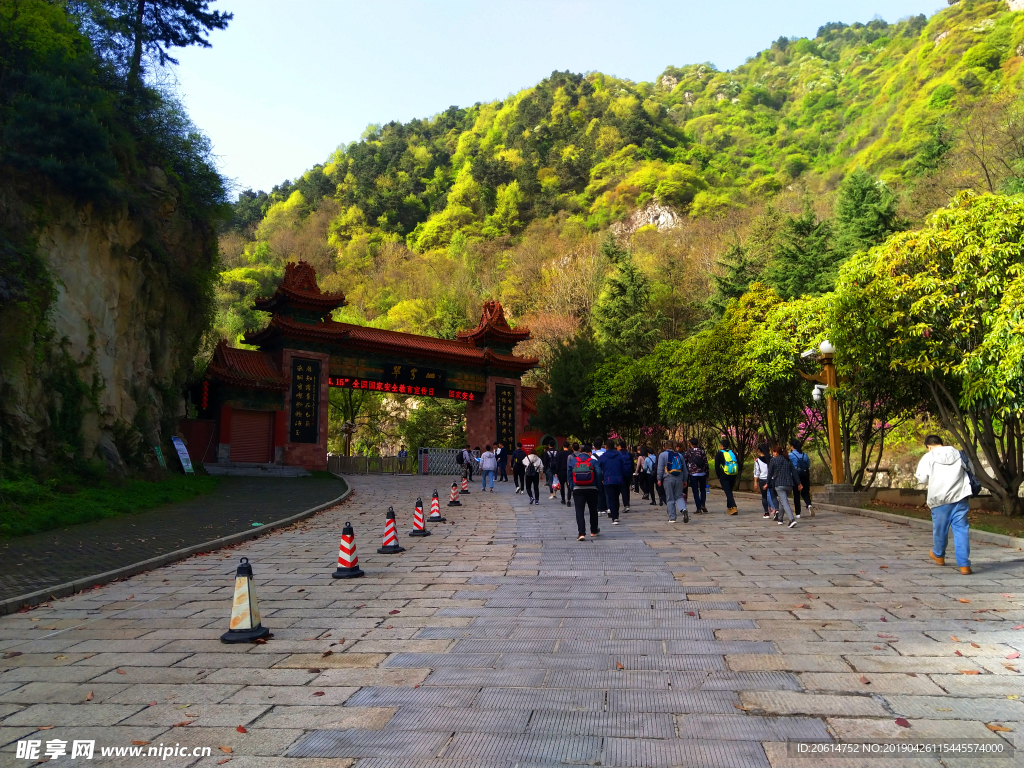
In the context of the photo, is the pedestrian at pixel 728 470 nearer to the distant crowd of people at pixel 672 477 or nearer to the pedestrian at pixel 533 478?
the distant crowd of people at pixel 672 477

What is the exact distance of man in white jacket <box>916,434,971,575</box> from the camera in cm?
822

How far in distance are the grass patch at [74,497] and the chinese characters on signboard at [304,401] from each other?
9.03 metres

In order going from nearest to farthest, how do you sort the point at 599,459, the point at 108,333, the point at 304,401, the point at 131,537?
the point at 131,537, the point at 599,459, the point at 108,333, the point at 304,401

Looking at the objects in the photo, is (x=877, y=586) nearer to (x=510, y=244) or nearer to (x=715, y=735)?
(x=715, y=735)

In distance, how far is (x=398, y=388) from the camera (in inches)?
1268

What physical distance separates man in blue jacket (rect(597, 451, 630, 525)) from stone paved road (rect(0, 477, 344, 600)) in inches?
273

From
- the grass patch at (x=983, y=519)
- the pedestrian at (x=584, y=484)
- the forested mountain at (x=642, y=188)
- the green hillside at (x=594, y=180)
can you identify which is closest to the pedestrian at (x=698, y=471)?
the grass patch at (x=983, y=519)

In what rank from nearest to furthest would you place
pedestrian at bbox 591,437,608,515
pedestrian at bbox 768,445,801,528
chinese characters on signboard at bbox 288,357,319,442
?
pedestrian at bbox 768,445,801,528 < pedestrian at bbox 591,437,608,515 < chinese characters on signboard at bbox 288,357,319,442

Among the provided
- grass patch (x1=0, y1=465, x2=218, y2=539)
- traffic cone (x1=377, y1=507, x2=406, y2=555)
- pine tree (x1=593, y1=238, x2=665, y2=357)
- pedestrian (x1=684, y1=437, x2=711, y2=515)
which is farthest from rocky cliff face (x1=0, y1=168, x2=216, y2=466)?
pine tree (x1=593, y1=238, x2=665, y2=357)

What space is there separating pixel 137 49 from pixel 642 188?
173 feet

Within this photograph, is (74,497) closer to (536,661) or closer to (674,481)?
(674,481)

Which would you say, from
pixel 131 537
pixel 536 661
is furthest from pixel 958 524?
pixel 131 537

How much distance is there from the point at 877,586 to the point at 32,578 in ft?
33.1

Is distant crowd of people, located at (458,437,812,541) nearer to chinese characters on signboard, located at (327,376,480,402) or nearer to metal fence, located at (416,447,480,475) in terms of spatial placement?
chinese characters on signboard, located at (327,376,480,402)
